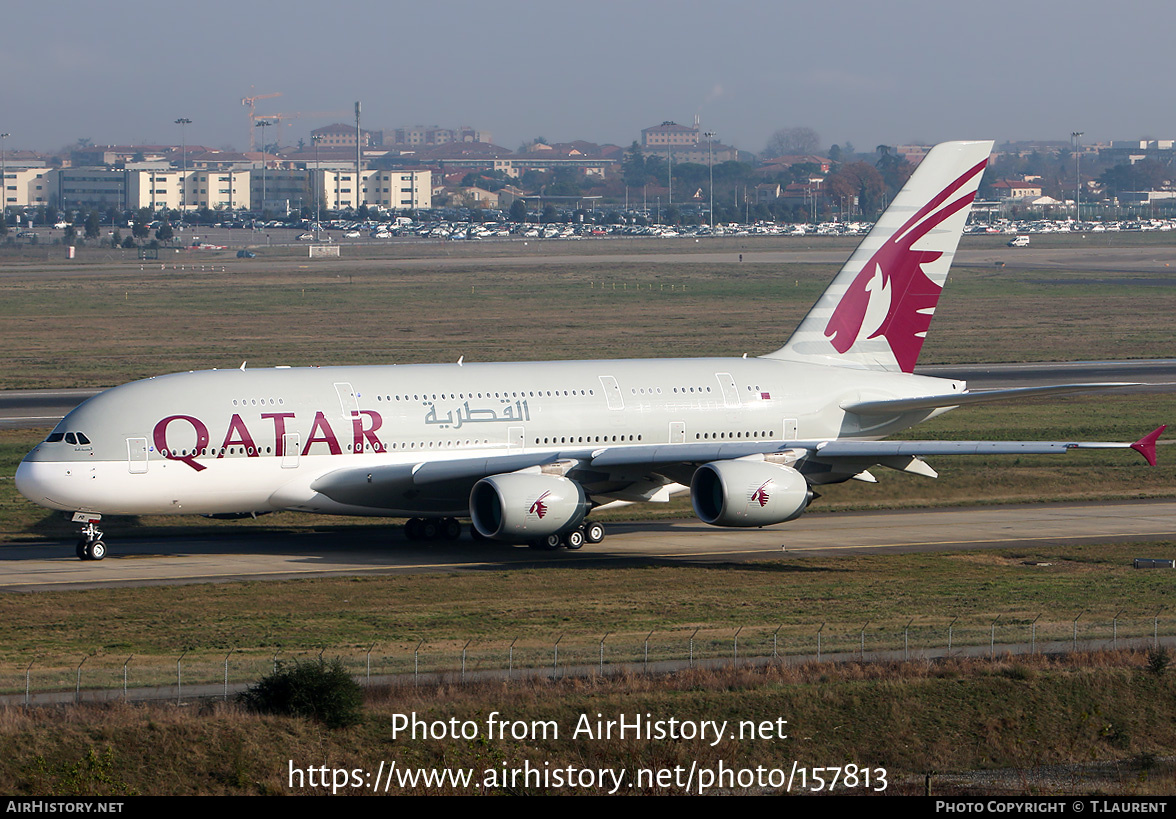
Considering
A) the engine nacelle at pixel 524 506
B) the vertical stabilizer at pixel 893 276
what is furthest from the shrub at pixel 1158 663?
the vertical stabilizer at pixel 893 276

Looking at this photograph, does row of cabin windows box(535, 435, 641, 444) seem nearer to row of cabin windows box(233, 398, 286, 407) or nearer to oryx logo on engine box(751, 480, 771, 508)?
oryx logo on engine box(751, 480, 771, 508)

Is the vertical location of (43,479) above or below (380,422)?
below

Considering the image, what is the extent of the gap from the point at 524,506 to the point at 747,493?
265 inches

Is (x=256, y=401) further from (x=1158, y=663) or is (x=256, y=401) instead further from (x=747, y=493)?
(x=1158, y=663)

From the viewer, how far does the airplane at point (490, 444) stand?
46500 mm

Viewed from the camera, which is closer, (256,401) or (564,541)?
(256,401)

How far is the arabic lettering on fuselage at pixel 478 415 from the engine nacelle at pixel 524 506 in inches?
124

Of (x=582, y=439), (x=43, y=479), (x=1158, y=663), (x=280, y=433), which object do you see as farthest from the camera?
(x=582, y=439)

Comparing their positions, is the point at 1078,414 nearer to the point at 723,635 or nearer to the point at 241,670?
the point at 723,635

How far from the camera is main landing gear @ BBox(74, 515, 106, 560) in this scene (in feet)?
155

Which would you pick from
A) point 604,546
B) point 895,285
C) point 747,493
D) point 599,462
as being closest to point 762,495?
point 747,493

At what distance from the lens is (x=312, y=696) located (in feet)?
99.5

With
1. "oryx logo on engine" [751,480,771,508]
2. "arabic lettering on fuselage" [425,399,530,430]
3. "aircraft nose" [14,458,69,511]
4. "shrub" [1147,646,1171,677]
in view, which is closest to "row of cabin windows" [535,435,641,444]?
"arabic lettering on fuselage" [425,399,530,430]

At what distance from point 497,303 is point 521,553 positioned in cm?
10259
